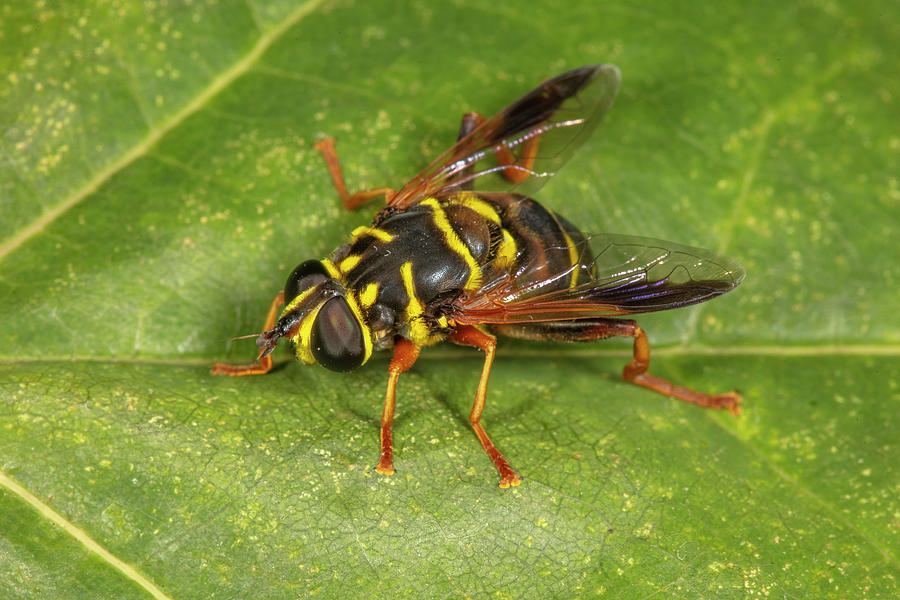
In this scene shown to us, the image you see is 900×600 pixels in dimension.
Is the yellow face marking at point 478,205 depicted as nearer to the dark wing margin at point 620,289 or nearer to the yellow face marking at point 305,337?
the dark wing margin at point 620,289

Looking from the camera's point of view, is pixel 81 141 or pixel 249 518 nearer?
pixel 249 518

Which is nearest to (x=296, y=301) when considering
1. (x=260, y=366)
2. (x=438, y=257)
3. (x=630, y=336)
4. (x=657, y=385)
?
(x=260, y=366)

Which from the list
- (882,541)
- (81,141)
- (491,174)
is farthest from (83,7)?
(882,541)

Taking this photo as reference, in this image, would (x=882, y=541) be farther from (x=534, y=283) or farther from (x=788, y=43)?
(x=788, y=43)

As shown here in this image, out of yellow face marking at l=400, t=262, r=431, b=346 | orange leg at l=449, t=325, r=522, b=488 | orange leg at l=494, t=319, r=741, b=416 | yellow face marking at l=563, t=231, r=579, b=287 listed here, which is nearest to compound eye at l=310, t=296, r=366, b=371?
yellow face marking at l=400, t=262, r=431, b=346

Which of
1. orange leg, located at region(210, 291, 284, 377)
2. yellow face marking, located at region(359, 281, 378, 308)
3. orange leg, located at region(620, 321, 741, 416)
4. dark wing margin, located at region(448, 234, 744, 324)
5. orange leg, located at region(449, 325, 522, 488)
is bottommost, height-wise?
orange leg, located at region(620, 321, 741, 416)

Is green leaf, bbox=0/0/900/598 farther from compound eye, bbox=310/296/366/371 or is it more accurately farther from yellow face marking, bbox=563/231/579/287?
yellow face marking, bbox=563/231/579/287
